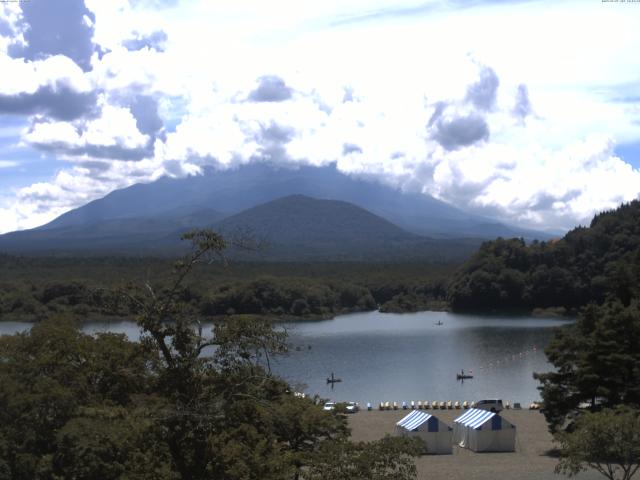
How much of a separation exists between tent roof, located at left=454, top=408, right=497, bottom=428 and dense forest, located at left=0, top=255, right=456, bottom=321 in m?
24.8

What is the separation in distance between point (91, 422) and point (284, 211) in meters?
173

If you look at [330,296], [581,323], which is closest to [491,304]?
[330,296]

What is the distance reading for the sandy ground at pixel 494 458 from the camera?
16.8 metres

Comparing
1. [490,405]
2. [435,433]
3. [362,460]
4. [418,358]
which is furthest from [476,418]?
[418,358]

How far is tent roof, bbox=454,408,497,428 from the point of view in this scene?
1942 centimetres

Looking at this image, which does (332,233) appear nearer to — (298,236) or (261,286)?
(298,236)

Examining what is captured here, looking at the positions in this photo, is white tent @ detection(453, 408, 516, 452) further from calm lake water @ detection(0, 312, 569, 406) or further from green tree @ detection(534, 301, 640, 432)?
calm lake water @ detection(0, 312, 569, 406)

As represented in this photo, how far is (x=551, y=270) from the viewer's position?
6475 cm

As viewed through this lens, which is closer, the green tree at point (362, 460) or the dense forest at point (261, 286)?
the green tree at point (362, 460)

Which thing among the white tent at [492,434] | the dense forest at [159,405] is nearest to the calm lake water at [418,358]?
the white tent at [492,434]

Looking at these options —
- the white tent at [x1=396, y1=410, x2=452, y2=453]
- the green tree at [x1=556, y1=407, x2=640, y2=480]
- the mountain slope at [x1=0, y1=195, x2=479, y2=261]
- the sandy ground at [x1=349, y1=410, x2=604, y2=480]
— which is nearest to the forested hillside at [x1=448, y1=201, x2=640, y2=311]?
the sandy ground at [x1=349, y1=410, x2=604, y2=480]

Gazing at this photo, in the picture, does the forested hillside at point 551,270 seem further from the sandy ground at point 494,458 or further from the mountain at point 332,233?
the mountain at point 332,233

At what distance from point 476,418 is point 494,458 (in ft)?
4.57

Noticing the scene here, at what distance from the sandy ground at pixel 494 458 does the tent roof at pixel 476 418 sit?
2.04 ft
